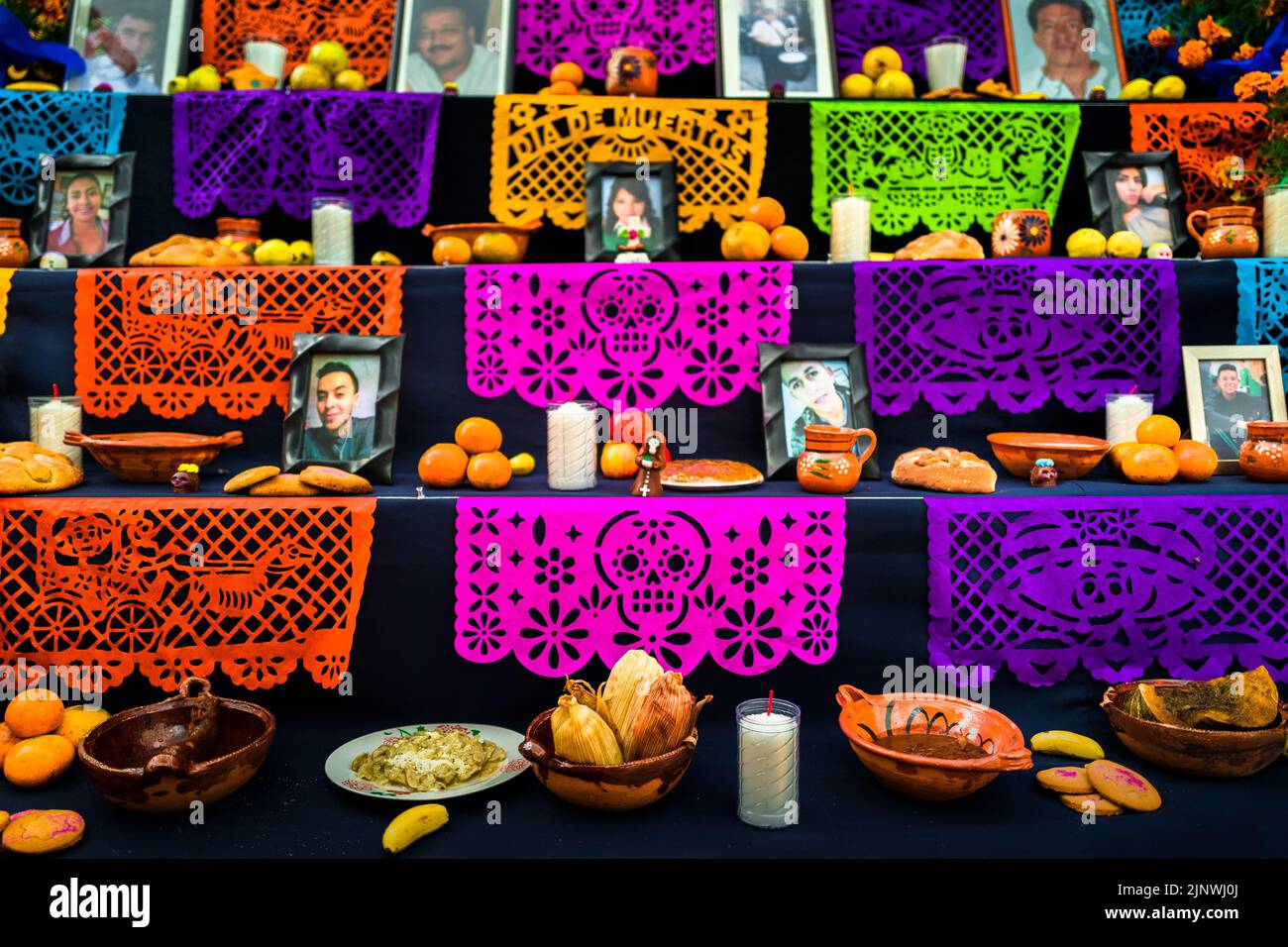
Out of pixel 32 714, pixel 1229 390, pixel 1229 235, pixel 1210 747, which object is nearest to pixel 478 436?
pixel 32 714

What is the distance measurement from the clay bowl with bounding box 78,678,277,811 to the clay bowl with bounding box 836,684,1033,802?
0.82 metres

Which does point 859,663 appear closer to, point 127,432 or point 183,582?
point 183,582

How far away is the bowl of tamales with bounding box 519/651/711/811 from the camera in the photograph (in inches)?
47.0

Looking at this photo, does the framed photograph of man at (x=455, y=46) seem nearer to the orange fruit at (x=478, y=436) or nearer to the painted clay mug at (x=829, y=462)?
the orange fruit at (x=478, y=436)

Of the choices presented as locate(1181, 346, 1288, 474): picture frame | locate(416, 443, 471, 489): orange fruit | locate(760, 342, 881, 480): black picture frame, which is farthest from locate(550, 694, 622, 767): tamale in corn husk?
locate(1181, 346, 1288, 474): picture frame

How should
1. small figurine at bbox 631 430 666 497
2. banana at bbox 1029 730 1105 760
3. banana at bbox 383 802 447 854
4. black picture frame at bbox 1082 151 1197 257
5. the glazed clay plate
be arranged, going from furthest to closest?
black picture frame at bbox 1082 151 1197 257, small figurine at bbox 631 430 666 497, banana at bbox 1029 730 1105 760, the glazed clay plate, banana at bbox 383 802 447 854

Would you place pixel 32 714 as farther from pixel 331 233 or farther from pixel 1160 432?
pixel 1160 432

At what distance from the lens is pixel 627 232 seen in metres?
1.93

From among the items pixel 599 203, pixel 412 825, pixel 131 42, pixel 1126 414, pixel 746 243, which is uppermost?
pixel 131 42

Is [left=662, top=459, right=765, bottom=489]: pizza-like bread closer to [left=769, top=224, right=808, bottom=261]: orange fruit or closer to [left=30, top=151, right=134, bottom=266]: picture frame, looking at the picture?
[left=769, top=224, right=808, bottom=261]: orange fruit

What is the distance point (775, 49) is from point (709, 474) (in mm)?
1243

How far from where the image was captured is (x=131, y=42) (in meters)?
2.27
